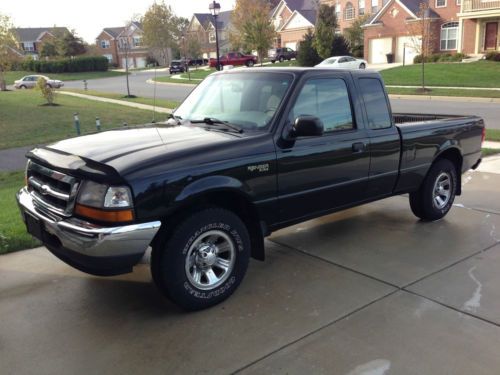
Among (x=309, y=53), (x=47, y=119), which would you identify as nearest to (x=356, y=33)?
(x=309, y=53)

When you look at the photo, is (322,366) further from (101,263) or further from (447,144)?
(447,144)

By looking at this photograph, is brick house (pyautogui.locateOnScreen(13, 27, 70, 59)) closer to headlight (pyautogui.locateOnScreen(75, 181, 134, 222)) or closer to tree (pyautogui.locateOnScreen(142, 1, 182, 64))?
tree (pyautogui.locateOnScreen(142, 1, 182, 64))

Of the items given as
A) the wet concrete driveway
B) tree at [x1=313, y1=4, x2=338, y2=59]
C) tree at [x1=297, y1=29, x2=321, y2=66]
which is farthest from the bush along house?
the wet concrete driveway

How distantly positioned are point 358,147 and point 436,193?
178 centimetres

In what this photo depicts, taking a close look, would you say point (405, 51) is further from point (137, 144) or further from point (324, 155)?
point (137, 144)

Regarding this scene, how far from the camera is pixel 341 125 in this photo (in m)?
4.88

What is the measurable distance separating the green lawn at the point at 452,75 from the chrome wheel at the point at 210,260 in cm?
2551

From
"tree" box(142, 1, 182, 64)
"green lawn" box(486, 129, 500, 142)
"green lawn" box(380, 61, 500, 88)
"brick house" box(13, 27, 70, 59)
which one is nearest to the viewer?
"green lawn" box(486, 129, 500, 142)

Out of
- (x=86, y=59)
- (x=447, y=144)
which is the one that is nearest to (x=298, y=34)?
(x=86, y=59)

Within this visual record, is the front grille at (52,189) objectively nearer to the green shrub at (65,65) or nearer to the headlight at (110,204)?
the headlight at (110,204)

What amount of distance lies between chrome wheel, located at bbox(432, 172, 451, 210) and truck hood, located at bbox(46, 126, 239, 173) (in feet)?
10.2

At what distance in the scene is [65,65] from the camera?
6594 cm

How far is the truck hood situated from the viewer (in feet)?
11.9

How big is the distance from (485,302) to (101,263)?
297 centimetres
